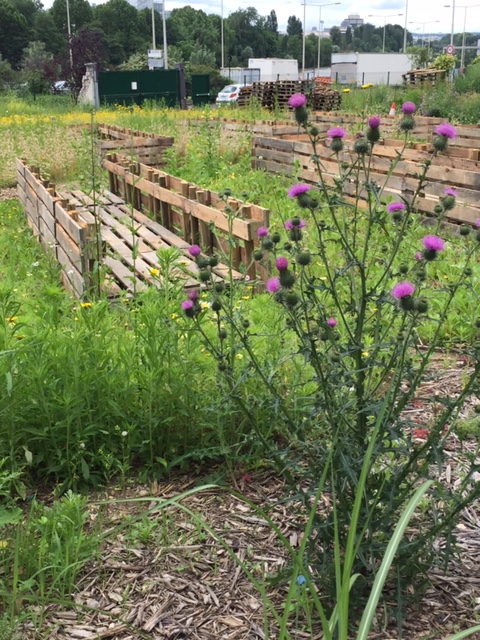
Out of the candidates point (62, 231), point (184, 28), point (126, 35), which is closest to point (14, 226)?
point (62, 231)

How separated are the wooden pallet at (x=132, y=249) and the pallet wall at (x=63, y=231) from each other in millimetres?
182

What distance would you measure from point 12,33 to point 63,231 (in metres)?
90.3

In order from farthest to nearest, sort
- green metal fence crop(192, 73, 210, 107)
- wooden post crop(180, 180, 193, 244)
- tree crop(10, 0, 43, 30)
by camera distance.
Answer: tree crop(10, 0, 43, 30), green metal fence crop(192, 73, 210, 107), wooden post crop(180, 180, 193, 244)

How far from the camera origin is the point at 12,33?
86.2m

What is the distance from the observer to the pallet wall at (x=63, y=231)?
5.29 m

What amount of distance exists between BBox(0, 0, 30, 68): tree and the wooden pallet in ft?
280

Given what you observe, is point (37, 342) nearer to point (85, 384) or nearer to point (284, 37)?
point (85, 384)

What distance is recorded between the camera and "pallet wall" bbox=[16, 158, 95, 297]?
529 centimetres

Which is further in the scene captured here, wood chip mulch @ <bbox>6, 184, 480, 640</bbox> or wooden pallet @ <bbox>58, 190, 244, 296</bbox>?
wooden pallet @ <bbox>58, 190, 244, 296</bbox>

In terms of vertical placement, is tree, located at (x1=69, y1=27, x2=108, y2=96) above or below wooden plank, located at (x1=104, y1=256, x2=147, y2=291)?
above

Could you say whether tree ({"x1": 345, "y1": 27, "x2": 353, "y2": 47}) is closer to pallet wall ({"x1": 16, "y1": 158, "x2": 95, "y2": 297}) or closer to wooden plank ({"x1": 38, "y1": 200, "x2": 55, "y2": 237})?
pallet wall ({"x1": 16, "y1": 158, "x2": 95, "y2": 297})

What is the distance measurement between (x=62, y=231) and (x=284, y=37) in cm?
14238

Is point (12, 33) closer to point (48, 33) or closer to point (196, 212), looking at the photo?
point (48, 33)

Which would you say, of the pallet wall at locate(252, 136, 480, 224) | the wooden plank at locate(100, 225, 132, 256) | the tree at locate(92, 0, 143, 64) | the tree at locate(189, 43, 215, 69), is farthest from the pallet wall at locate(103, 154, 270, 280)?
the tree at locate(92, 0, 143, 64)
